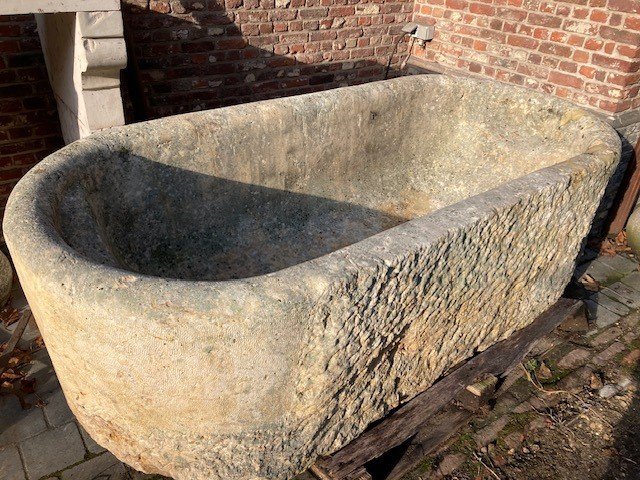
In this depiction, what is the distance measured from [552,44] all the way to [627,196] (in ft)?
3.83

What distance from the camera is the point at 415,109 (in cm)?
312

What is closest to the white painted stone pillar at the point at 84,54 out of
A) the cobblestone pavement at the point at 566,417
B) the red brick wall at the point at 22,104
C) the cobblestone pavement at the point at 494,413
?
the red brick wall at the point at 22,104

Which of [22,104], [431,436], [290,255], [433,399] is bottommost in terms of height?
[431,436]

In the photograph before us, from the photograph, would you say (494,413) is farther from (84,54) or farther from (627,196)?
(84,54)

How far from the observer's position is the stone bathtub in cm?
139

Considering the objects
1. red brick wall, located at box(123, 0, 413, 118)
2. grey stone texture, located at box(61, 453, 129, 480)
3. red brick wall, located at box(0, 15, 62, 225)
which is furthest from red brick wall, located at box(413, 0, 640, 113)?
grey stone texture, located at box(61, 453, 129, 480)

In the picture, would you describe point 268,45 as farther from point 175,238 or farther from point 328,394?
point 328,394

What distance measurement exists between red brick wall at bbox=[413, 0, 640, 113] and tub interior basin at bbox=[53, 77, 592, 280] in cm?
51

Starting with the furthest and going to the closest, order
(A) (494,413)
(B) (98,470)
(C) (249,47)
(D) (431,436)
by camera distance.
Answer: (C) (249,47) → (A) (494,413) → (D) (431,436) → (B) (98,470)

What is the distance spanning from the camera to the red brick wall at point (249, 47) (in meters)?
3.19

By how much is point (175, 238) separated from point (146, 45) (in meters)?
1.40

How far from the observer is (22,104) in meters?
3.01

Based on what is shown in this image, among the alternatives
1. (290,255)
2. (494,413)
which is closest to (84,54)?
(290,255)

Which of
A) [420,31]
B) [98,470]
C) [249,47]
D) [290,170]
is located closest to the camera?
[98,470]
